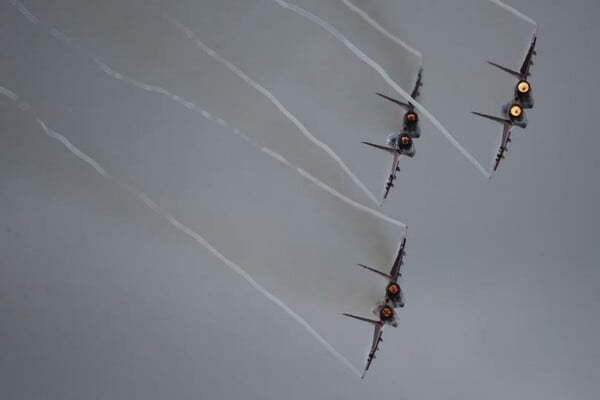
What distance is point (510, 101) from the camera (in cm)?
6500

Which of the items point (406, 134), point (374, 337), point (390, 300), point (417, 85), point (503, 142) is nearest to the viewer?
point (390, 300)

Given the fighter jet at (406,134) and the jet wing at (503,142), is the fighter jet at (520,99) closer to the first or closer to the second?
the jet wing at (503,142)

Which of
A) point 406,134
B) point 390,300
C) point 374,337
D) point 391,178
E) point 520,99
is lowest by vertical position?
point 374,337

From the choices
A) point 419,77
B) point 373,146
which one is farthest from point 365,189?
point 419,77

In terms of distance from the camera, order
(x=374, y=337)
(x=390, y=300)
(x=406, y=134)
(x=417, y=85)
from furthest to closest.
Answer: (x=417, y=85), (x=374, y=337), (x=406, y=134), (x=390, y=300)

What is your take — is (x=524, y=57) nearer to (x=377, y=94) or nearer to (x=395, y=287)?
(x=377, y=94)

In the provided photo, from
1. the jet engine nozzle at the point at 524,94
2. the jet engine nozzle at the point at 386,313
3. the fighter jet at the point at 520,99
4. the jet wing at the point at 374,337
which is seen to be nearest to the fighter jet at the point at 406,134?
the fighter jet at the point at 520,99

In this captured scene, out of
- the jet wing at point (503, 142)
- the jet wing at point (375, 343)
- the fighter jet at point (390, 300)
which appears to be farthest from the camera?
the jet wing at point (503, 142)

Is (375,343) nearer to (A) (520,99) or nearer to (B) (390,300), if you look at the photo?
(B) (390,300)

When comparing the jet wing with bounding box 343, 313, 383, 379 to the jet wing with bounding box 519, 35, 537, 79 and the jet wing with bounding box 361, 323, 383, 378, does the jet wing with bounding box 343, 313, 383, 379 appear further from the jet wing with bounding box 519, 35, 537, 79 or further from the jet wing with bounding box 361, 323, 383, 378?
the jet wing with bounding box 519, 35, 537, 79

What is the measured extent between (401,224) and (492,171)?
825 centimetres

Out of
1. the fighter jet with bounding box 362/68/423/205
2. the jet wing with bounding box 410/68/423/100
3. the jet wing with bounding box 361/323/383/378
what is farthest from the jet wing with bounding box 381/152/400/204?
the jet wing with bounding box 361/323/383/378

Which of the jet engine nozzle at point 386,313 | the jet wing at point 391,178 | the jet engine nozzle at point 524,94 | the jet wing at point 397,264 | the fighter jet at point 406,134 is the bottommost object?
the jet engine nozzle at point 386,313

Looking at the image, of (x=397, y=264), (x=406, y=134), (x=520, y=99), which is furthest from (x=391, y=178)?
(x=520, y=99)
